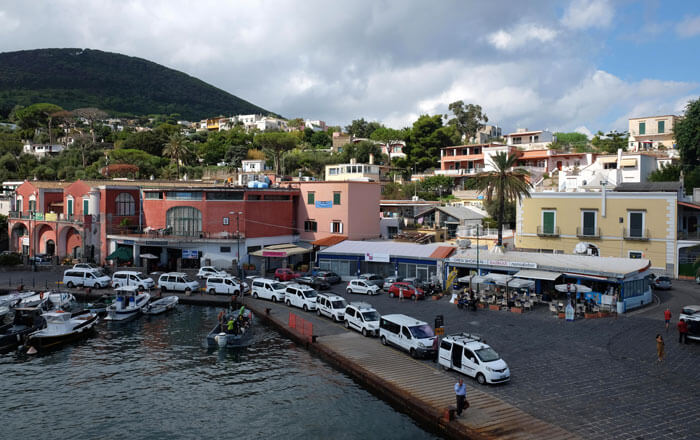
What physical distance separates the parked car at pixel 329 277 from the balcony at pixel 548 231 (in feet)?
64.8

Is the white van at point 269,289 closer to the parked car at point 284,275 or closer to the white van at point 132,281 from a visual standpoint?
the parked car at point 284,275

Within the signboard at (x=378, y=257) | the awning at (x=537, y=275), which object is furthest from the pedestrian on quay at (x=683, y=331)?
the signboard at (x=378, y=257)

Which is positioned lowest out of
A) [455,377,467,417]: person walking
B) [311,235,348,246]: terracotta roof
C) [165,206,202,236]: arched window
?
[455,377,467,417]: person walking

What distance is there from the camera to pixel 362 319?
94.5 feet

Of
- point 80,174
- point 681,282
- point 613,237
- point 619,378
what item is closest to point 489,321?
point 619,378

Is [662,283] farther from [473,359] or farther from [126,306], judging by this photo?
[126,306]

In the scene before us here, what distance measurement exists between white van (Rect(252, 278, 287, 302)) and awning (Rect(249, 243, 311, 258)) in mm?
8392

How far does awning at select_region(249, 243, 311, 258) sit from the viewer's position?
49.0 meters

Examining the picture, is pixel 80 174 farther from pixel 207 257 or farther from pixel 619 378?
pixel 619 378

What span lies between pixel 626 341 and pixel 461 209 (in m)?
34.7

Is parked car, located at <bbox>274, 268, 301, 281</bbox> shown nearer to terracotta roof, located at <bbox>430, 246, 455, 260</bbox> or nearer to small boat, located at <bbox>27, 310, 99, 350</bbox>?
terracotta roof, located at <bbox>430, 246, 455, 260</bbox>

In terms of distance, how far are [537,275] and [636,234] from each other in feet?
49.1

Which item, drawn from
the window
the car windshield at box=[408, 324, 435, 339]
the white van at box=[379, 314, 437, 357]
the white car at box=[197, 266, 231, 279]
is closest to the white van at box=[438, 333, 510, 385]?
the white van at box=[379, 314, 437, 357]

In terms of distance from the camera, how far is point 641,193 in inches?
1690
